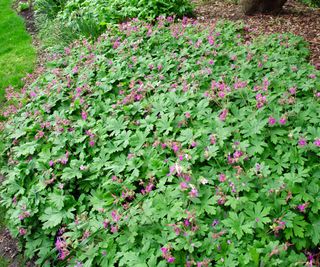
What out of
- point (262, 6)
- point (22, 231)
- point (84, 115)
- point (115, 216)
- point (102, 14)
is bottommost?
→ point (22, 231)

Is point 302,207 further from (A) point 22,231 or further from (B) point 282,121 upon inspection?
(A) point 22,231

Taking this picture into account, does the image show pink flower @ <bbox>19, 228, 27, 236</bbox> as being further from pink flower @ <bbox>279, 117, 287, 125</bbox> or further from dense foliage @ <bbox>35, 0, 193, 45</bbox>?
dense foliage @ <bbox>35, 0, 193, 45</bbox>

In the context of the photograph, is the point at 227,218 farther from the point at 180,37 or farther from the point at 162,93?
the point at 180,37

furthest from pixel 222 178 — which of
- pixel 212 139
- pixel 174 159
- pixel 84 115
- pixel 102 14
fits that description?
pixel 102 14

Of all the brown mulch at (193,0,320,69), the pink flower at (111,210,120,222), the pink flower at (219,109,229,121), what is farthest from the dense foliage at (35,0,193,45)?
the pink flower at (111,210,120,222)

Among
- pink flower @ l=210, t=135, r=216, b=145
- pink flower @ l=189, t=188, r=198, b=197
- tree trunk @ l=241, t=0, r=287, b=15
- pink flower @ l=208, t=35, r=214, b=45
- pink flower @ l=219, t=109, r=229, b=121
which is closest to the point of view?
pink flower @ l=189, t=188, r=198, b=197

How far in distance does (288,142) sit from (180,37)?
2.53 m

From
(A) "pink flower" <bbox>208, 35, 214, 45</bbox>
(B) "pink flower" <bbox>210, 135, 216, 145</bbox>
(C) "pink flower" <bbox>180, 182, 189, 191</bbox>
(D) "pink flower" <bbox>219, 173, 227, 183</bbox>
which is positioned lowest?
(D) "pink flower" <bbox>219, 173, 227, 183</bbox>

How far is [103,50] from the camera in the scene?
5098mm

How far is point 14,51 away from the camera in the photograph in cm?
795

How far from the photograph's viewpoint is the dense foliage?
6.26 metres

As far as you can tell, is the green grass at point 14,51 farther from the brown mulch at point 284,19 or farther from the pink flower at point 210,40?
the brown mulch at point 284,19

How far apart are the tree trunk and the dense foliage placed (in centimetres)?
107

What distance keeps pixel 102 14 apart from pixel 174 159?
4467 mm
